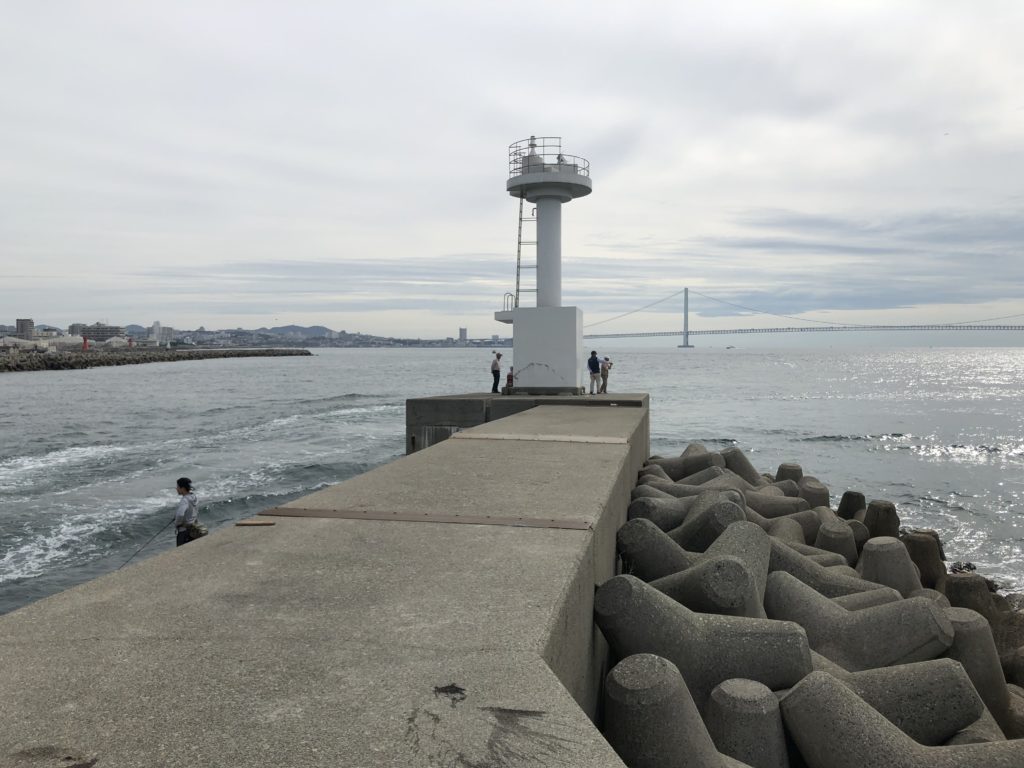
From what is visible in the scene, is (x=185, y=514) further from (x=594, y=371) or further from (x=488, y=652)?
(x=594, y=371)

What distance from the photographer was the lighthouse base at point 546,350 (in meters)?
16.7

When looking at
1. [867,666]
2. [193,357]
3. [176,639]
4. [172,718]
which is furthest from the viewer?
[193,357]

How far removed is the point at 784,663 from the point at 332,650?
74.9 inches

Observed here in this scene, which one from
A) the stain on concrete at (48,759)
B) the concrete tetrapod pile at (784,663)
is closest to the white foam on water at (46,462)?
the concrete tetrapod pile at (784,663)

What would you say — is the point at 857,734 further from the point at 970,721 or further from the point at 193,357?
the point at 193,357

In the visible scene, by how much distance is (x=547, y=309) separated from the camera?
669 inches

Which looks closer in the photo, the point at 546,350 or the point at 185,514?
the point at 185,514

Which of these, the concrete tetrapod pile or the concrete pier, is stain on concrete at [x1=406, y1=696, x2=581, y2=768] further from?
the concrete tetrapod pile

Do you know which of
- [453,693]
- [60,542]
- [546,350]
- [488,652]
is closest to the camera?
[453,693]

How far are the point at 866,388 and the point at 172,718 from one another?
63.5m

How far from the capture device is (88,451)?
21.4 meters

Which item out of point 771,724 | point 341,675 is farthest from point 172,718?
point 771,724

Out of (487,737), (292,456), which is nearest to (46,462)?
(292,456)

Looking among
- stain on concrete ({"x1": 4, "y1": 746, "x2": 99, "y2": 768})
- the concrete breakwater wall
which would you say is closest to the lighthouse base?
the concrete breakwater wall
